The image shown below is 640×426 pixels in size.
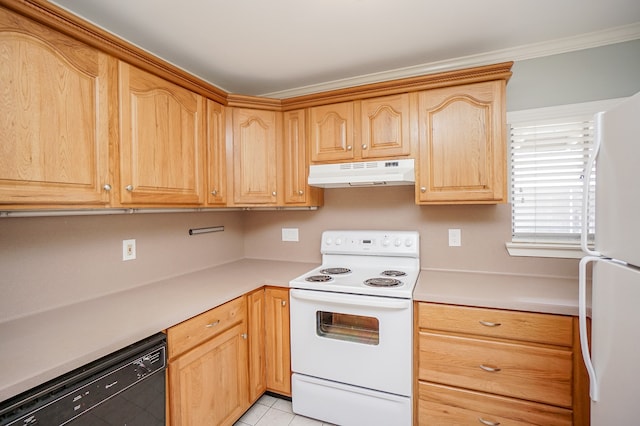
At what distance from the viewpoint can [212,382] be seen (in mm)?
1577

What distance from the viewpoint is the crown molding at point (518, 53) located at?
1.71m

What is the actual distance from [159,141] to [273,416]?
1808 mm

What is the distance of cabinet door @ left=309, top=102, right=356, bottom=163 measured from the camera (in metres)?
2.07

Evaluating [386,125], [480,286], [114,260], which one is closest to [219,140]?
[114,260]

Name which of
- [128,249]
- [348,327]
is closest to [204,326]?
[128,249]

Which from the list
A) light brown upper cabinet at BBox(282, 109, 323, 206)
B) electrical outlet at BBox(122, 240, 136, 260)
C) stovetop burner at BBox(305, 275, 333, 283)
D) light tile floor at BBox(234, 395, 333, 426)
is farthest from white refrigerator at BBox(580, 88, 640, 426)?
electrical outlet at BBox(122, 240, 136, 260)

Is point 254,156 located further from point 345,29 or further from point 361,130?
point 345,29

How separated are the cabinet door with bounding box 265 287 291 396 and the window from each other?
1539 mm

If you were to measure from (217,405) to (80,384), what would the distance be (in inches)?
31.6

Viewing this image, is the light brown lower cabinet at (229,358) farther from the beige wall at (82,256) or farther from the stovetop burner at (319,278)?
the beige wall at (82,256)

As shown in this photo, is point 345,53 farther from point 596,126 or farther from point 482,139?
point 596,126

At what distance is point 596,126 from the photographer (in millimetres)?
1057

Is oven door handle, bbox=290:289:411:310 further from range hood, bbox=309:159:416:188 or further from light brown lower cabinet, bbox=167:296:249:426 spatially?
range hood, bbox=309:159:416:188

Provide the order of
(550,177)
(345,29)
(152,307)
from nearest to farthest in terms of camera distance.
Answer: (152,307) → (345,29) → (550,177)
